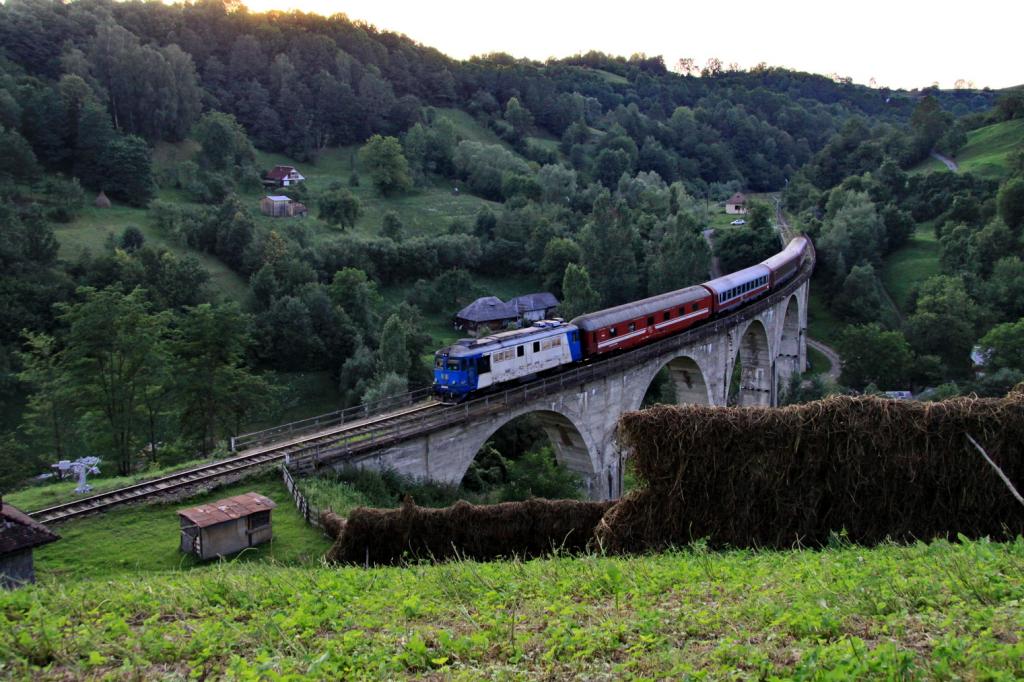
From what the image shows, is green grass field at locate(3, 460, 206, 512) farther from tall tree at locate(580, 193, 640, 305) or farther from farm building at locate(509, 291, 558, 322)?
tall tree at locate(580, 193, 640, 305)

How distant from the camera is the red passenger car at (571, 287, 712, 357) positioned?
3203 cm

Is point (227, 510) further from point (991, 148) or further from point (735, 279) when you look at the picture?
point (991, 148)

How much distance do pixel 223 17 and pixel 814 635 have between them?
117 m

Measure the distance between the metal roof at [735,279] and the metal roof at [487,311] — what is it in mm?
20962

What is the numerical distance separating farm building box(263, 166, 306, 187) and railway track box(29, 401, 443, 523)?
58835 mm

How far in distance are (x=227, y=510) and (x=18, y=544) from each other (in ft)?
15.7

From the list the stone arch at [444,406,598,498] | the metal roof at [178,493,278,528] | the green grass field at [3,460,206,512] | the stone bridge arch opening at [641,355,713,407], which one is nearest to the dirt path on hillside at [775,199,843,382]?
the stone bridge arch opening at [641,355,713,407]

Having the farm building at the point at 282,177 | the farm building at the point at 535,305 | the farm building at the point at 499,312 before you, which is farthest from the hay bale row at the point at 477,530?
the farm building at the point at 282,177

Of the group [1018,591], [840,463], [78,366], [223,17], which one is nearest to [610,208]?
[78,366]

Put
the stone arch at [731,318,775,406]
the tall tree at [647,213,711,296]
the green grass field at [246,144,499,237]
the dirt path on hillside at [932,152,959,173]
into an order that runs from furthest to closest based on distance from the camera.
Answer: the dirt path on hillside at [932,152,959,173] < the green grass field at [246,144,499,237] < the tall tree at [647,213,711,296] < the stone arch at [731,318,775,406]

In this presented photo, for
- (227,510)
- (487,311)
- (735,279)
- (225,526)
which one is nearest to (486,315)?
(487,311)

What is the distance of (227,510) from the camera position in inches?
703

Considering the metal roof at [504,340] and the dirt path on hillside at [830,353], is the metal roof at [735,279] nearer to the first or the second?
the dirt path on hillside at [830,353]

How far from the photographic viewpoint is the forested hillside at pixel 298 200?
105 ft
